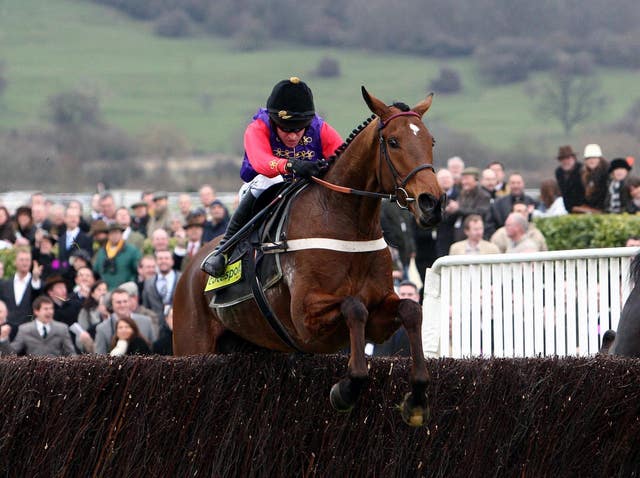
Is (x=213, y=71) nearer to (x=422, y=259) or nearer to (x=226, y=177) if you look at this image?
(x=226, y=177)

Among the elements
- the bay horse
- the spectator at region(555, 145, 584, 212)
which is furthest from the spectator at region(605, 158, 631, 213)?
the bay horse

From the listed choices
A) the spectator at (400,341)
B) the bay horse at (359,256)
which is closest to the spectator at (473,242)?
the spectator at (400,341)

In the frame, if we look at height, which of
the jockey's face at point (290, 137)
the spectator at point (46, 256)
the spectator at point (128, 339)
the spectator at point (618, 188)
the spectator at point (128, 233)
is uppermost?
the jockey's face at point (290, 137)

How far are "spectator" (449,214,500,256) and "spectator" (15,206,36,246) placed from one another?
5678 millimetres

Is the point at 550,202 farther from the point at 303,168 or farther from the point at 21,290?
the point at 303,168

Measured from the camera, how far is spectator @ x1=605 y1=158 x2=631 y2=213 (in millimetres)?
13672

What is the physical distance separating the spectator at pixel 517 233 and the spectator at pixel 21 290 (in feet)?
16.7

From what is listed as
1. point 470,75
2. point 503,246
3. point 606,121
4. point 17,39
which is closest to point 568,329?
point 503,246

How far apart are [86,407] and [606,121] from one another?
82.2 ft

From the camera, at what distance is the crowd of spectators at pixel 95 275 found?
11414mm

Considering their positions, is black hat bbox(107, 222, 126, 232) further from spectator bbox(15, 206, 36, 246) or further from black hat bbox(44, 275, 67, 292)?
black hat bbox(44, 275, 67, 292)

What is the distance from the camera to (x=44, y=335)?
11375 mm

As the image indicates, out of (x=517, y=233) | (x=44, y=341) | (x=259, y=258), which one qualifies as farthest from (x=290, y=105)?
(x=517, y=233)

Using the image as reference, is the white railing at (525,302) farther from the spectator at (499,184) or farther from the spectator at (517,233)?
the spectator at (499,184)
